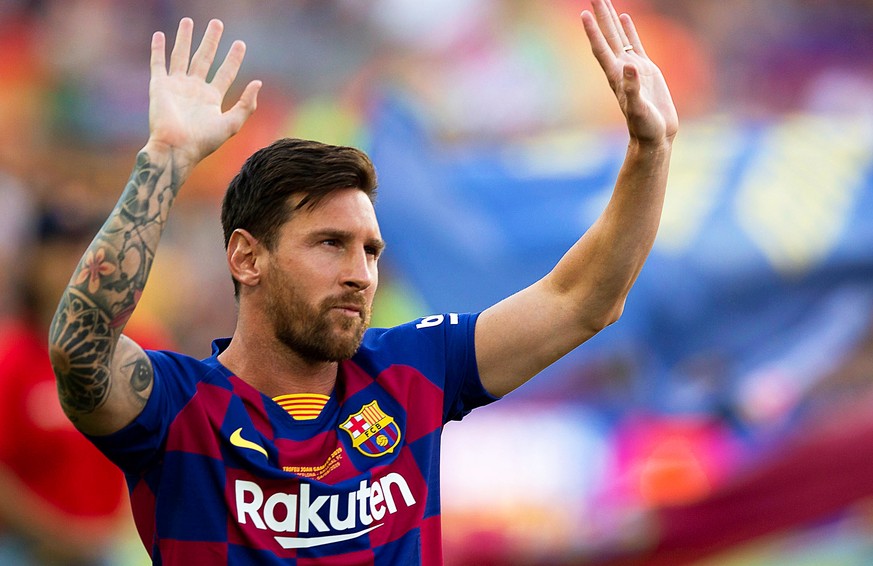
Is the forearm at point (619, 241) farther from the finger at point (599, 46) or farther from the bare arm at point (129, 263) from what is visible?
the bare arm at point (129, 263)

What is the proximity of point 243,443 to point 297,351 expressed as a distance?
1.02 ft

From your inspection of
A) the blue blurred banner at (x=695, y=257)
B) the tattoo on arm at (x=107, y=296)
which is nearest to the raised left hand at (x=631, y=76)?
the tattoo on arm at (x=107, y=296)

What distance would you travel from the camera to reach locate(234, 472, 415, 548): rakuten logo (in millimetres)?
2979

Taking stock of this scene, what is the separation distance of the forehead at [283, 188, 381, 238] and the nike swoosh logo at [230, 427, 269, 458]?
57 centimetres

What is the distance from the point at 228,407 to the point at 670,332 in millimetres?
5303

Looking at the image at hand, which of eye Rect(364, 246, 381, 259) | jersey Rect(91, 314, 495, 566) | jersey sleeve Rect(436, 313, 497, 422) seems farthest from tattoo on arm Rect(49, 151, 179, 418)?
jersey sleeve Rect(436, 313, 497, 422)

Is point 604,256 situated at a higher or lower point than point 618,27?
→ lower

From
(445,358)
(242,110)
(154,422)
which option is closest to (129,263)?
(154,422)

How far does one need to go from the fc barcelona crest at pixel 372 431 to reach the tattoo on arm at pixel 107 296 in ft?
1.88

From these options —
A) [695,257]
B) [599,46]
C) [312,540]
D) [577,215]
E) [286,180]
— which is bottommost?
[312,540]

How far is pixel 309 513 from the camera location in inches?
118

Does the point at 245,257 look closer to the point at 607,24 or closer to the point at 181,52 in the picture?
the point at 181,52

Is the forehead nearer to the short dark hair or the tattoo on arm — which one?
the short dark hair

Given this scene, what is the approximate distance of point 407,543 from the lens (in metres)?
3.11
